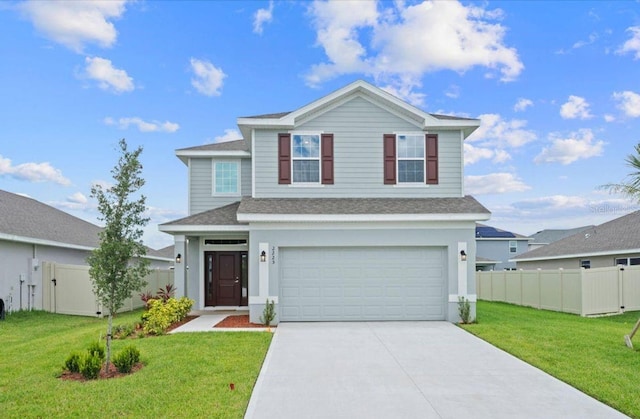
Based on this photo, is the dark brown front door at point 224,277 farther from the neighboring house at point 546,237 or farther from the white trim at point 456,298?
the neighboring house at point 546,237

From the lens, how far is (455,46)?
51.0 ft

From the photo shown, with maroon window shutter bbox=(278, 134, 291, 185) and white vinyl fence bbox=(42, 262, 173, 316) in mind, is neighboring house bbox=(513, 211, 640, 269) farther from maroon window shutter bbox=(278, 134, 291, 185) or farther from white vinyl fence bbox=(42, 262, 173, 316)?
white vinyl fence bbox=(42, 262, 173, 316)

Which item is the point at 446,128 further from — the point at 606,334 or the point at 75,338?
the point at 75,338

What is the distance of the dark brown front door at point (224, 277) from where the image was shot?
16.5 meters

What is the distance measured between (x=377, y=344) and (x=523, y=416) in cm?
459

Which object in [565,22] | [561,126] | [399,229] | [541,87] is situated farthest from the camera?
[561,126]

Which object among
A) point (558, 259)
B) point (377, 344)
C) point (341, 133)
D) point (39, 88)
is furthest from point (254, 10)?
point (558, 259)

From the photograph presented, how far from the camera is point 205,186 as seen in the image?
1745 cm

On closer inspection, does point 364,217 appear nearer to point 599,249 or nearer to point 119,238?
point 119,238

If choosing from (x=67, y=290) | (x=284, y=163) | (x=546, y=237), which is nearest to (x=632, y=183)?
(x=284, y=163)

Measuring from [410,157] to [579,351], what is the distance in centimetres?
731

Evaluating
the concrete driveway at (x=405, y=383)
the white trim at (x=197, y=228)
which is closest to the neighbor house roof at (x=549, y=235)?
the white trim at (x=197, y=228)

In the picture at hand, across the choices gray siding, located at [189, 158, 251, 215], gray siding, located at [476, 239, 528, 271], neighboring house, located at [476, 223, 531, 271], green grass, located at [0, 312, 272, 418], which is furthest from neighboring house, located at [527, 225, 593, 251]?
green grass, located at [0, 312, 272, 418]

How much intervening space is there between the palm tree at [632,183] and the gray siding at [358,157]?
423 cm
